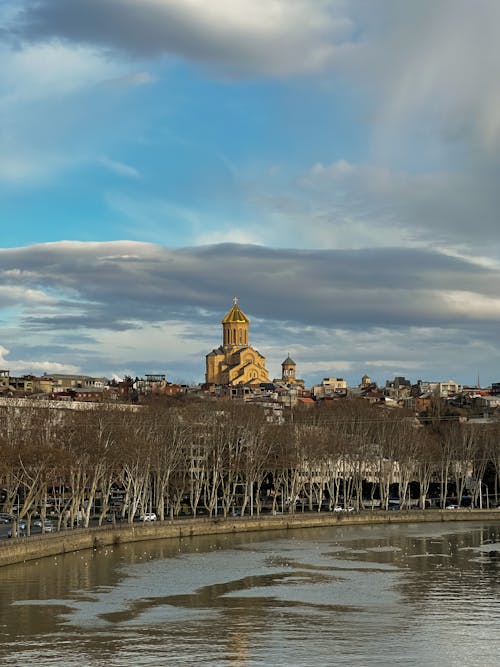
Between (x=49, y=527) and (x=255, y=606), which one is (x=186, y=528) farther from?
(x=255, y=606)

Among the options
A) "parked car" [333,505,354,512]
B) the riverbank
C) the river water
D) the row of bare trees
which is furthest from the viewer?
"parked car" [333,505,354,512]

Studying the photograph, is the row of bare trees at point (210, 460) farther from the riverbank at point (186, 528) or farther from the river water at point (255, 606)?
the river water at point (255, 606)

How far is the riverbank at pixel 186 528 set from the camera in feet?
185

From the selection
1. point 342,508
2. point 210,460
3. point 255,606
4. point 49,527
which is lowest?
point 255,606

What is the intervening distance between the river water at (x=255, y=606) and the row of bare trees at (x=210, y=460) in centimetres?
597

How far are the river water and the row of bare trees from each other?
19.6 feet

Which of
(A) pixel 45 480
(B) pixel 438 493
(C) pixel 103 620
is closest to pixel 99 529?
(A) pixel 45 480

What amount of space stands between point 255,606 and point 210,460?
43266mm

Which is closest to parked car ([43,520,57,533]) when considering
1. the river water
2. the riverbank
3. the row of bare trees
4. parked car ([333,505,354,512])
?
the row of bare trees

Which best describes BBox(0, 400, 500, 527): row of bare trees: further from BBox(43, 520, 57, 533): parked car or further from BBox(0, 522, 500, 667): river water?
BBox(0, 522, 500, 667): river water

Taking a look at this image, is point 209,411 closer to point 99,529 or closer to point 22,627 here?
point 99,529

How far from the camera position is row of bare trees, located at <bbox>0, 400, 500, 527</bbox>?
68.8 meters

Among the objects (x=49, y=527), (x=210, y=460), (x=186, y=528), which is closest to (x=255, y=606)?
(x=49, y=527)

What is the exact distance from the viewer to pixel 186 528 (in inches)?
2842
